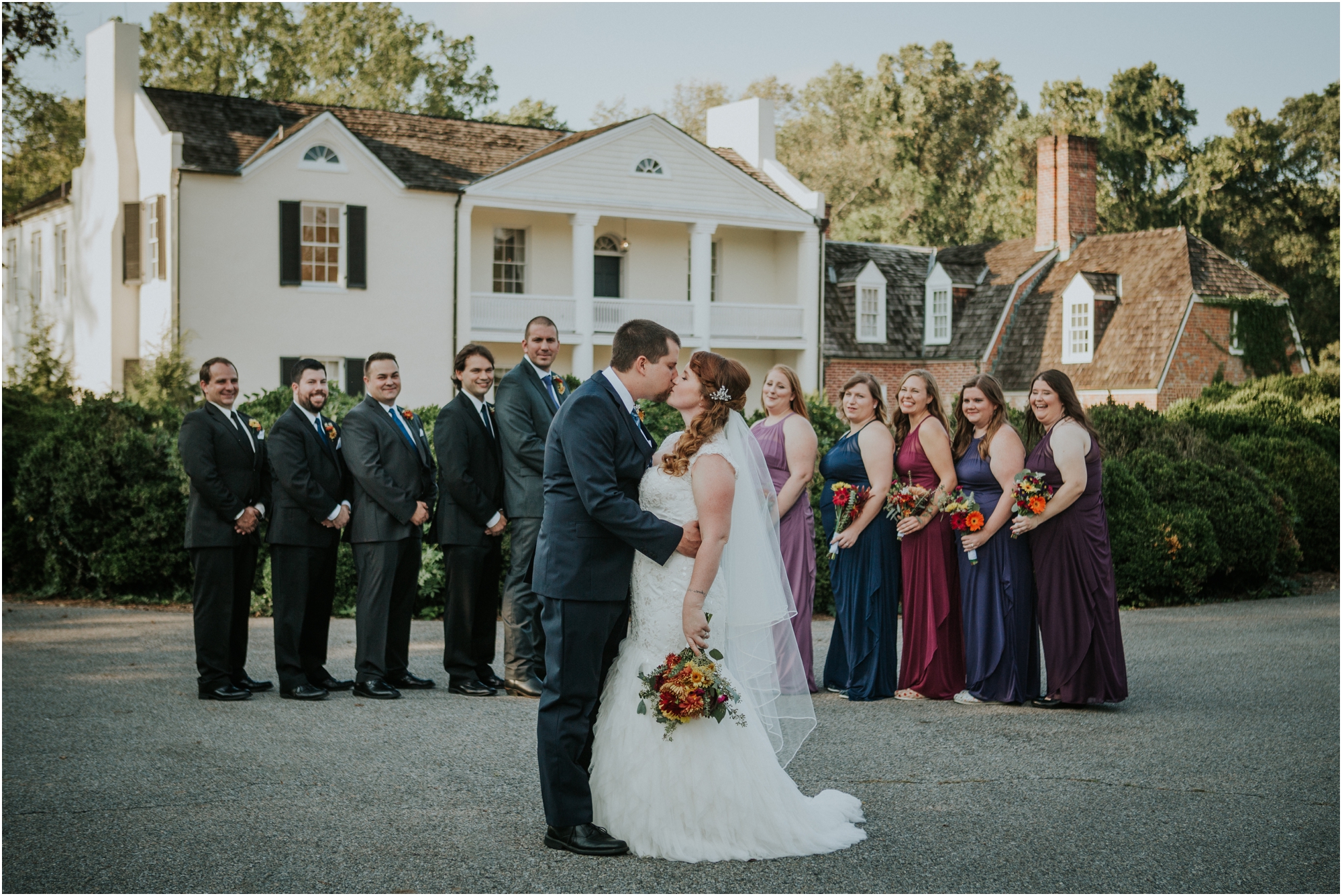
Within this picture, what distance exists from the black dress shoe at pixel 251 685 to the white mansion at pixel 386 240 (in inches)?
660

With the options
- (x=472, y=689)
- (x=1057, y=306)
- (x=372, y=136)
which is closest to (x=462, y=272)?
A: (x=372, y=136)

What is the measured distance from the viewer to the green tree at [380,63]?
42.8 meters

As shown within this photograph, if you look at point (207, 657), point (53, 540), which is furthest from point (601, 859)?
point (53, 540)

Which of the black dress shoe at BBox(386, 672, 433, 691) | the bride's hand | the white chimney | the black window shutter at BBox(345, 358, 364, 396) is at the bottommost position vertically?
the black dress shoe at BBox(386, 672, 433, 691)

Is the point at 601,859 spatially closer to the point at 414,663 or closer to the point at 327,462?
the point at 327,462

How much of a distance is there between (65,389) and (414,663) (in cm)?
1482

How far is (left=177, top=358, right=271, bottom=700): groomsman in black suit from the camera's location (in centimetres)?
802

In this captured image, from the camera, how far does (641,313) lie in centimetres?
2952

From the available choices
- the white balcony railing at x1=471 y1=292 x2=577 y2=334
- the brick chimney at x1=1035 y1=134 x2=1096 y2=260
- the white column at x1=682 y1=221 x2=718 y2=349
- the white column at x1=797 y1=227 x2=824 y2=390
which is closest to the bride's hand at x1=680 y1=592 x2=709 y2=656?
the white balcony railing at x1=471 y1=292 x2=577 y2=334

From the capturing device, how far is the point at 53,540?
13016mm

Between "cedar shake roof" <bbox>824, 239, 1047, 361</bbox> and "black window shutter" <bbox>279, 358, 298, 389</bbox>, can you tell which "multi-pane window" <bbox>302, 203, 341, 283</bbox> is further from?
"cedar shake roof" <bbox>824, 239, 1047, 361</bbox>

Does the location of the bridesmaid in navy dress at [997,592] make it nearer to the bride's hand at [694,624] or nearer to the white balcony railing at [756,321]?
the bride's hand at [694,624]

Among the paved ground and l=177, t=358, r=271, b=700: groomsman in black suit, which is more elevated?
l=177, t=358, r=271, b=700: groomsman in black suit

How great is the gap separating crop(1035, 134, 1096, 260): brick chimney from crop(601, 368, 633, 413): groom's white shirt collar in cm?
3161
